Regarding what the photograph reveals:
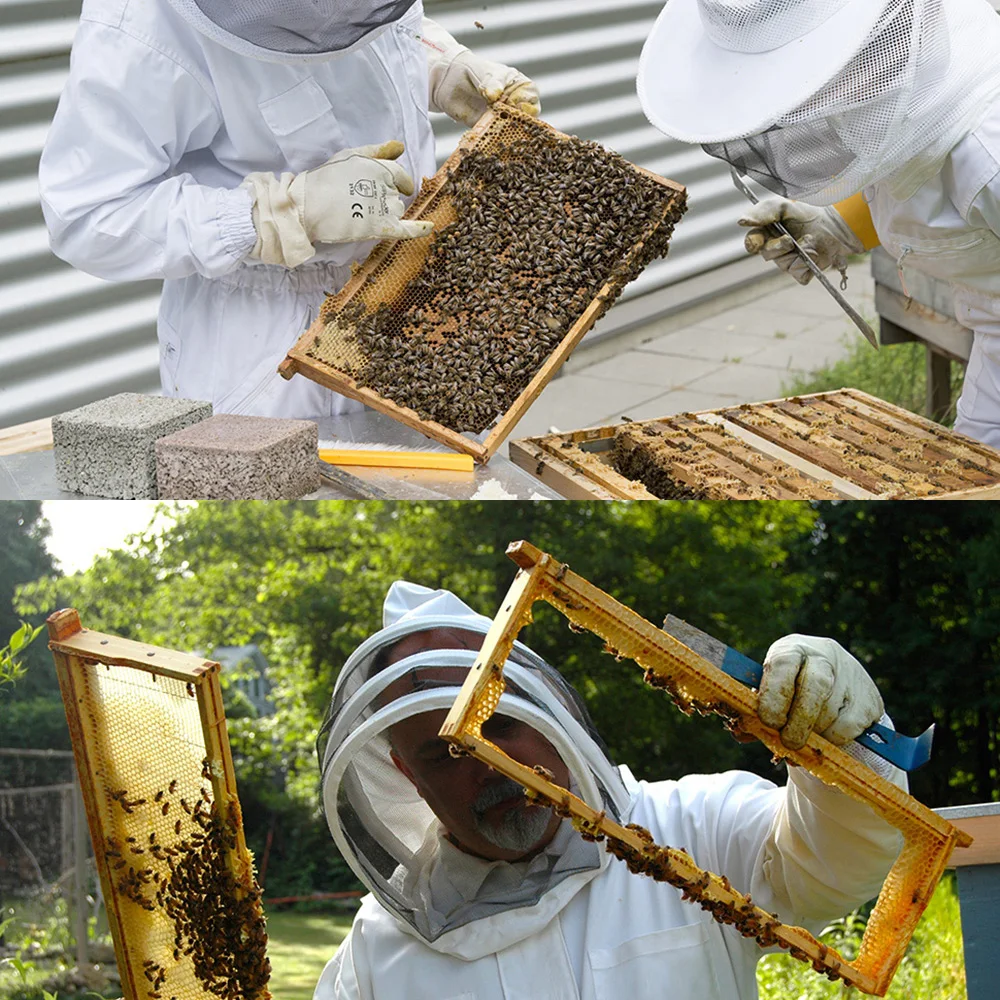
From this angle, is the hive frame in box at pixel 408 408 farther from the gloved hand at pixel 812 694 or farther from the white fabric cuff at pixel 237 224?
the gloved hand at pixel 812 694

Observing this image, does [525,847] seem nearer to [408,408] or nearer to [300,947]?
[408,408]

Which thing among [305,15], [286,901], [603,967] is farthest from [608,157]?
[286,901]

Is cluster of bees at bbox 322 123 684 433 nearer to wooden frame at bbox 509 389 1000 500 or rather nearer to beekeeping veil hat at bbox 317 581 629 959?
wooden frame at bbox 509 389 1000 500

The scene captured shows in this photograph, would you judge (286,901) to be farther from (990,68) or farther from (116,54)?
(990,68)

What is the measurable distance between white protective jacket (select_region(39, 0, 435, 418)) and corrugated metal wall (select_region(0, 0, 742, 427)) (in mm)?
2158

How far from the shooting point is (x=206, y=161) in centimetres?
344

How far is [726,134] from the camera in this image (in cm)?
280

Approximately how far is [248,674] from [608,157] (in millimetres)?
2322

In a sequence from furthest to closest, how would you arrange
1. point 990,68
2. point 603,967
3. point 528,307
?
point 528,307 < point 990,68 < point 603,967

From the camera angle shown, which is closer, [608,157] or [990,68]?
[990,68]

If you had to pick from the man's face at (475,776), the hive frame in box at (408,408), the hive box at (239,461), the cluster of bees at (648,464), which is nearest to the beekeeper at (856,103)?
the hive frame in box at (408,408)

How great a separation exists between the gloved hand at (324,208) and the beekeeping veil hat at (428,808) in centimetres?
122

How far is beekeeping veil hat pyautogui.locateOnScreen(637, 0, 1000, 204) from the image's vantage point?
2740mm

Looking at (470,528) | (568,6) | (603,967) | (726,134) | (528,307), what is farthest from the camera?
(568,6)
